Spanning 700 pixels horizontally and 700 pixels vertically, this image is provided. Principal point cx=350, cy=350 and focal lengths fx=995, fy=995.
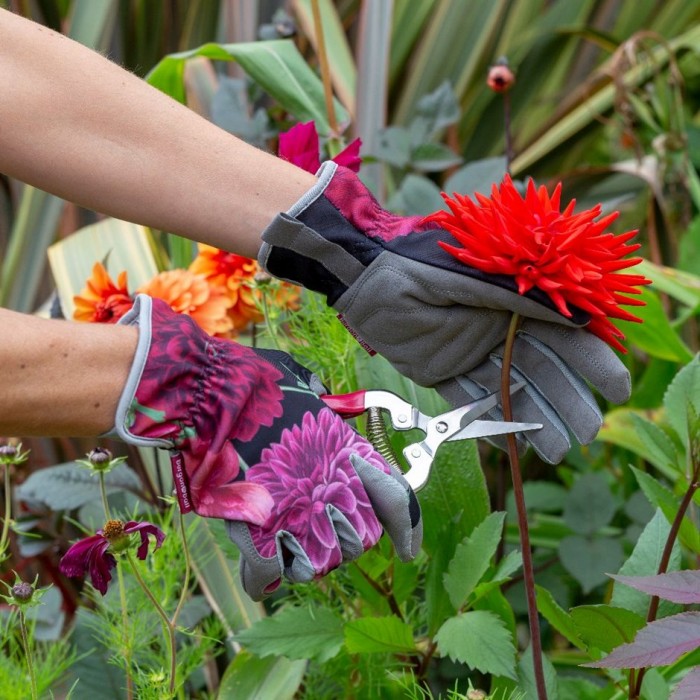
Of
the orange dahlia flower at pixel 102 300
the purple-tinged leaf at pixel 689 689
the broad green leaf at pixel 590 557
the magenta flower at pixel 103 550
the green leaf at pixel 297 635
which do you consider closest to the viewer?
the purple-tinged leaf at pixel 689 689

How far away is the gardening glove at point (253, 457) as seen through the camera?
0.53 metres

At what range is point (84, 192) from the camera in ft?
2.16

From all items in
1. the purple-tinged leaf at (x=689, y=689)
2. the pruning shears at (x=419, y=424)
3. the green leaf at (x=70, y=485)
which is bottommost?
the green leaf at (x=70, y=485)

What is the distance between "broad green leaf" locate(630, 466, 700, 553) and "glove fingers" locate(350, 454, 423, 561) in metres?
0.17

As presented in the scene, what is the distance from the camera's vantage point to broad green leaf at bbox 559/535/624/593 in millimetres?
923

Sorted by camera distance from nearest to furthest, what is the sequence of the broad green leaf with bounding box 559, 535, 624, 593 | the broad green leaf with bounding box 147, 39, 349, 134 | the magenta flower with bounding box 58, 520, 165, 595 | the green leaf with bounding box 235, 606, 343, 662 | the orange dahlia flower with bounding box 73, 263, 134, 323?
the magenta flower with bounding box 58, 520, 165, 595, the green leaf with bounding box 235, 606, 343, 662, the orange dahlia flower with bounding box 73, 263, 134, 323, the broad green leaf with bounding box 559, 535, 624, 593, the broad green leaf with bounding box 147, 39, 349, 134

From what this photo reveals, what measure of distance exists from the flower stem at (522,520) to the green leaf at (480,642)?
18 mm

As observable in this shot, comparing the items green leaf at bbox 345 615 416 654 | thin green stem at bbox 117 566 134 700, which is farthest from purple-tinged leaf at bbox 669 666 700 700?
thin green stem at bbox 117 566 134 700

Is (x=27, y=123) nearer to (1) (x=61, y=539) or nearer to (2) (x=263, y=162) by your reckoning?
(2) (x=263, y=162)

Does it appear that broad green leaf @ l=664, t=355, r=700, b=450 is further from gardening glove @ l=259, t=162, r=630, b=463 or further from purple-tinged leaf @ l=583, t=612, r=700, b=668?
purple-tinged leaf @ l=583, t=612, r=700, b=668

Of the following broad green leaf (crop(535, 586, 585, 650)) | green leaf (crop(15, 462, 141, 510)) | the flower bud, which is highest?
the flower bud

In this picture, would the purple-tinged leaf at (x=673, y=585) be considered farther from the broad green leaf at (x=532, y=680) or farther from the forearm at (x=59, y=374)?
the forearm at (x=59, y=374)

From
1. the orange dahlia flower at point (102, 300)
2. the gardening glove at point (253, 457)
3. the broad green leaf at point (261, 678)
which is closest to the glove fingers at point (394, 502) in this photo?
the gardening glove at point (253, 457)

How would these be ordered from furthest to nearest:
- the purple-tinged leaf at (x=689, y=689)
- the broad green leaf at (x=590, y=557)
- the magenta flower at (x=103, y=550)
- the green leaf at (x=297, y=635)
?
the broad green leaf at (x=590, y=557)
the green leaf at (x=297, y=635)
the magenta flower at (x=103, y=550)
the purple-tinged leaf at (x=689, y=689)
